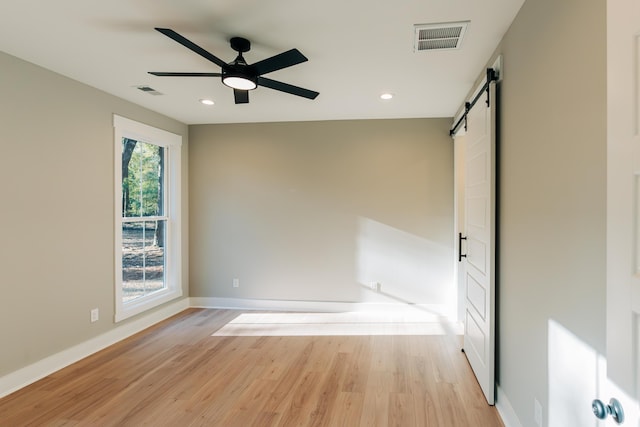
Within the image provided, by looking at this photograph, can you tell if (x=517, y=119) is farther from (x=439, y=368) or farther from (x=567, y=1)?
(x=439, y=368)

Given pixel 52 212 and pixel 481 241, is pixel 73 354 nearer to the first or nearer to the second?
pixel 52 212

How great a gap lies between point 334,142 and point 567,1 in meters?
3.35

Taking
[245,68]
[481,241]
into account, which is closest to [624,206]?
[481,241]

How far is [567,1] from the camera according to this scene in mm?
1454

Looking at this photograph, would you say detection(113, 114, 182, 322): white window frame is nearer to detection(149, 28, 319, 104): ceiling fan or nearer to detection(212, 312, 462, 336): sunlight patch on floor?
detection(212, 312, 462, 336): sunlight patch on floor

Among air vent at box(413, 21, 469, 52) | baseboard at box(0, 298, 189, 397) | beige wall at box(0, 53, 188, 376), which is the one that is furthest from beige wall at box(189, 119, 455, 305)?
air vent at box(413, 21, 469, 52)

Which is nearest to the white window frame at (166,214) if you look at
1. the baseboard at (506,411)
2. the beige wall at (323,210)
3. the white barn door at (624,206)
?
the beige wall at (323,210)

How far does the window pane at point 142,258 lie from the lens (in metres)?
3.97

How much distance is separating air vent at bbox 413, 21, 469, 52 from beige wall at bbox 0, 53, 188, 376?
304 centimetres

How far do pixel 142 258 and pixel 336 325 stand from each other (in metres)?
2.52

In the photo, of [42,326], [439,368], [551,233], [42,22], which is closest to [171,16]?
[42,22]

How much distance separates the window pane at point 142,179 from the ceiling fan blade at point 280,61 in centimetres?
240

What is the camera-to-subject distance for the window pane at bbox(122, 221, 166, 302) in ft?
13.0

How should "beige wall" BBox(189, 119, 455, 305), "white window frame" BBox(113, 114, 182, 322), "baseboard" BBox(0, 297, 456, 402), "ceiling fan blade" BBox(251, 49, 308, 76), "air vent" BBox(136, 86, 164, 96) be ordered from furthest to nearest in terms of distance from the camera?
"beige wall" BBox(189, 119, 455, 305) < "white window frame" BBox(113, 114, 182, 322) < "air vent" BBox(136, 86, 164, 96) < "baseboard" BBox(0, 297, 456, 402) < "ceiling fan blade" BBox(251, 49, 308, 76)
